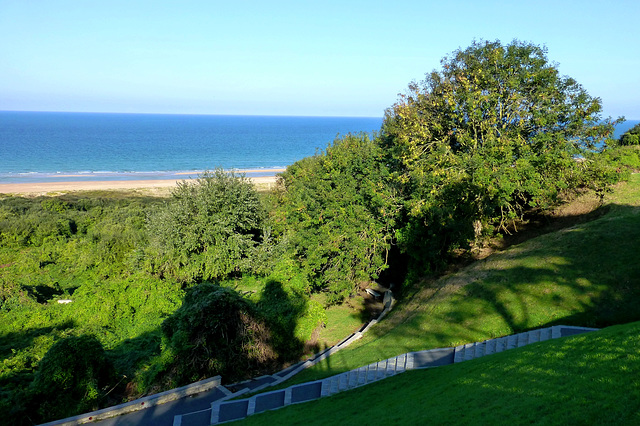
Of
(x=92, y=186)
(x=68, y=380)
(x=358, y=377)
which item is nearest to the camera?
(x=358, y=377)

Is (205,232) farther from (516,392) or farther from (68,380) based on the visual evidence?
(516,392)

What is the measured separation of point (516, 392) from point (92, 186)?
87671mm

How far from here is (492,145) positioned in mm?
24000

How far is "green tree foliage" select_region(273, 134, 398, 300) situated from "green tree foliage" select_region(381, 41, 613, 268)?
216cm

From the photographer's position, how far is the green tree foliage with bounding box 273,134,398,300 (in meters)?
28.3

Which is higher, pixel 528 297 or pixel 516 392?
pixel 516 392

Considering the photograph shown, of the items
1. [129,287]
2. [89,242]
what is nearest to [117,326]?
[129,287]

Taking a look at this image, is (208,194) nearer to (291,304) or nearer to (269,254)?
(269,254)

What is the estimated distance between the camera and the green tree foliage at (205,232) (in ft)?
98.5

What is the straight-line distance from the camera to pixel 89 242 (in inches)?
1361

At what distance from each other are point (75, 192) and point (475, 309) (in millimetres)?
73143

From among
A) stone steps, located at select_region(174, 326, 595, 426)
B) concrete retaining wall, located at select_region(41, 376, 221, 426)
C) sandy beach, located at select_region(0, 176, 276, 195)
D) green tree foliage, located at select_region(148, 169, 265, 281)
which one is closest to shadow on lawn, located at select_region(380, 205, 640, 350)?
stone steps, located at select_region(174, 326, 595, 426)

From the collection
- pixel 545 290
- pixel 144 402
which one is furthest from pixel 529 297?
pixel 144 402

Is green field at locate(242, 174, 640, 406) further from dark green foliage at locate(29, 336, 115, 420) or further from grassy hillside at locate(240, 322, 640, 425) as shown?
dark green foliage at locate(29, 336, 115, 420)
